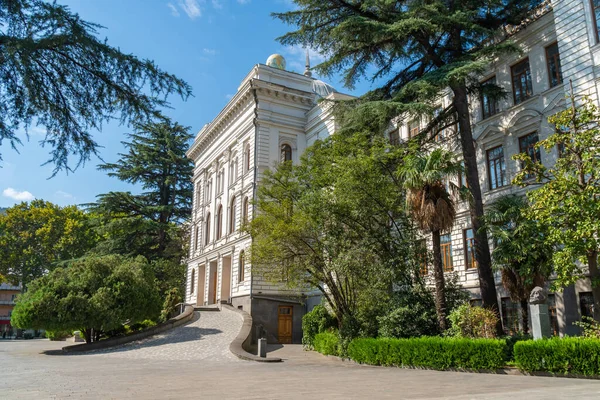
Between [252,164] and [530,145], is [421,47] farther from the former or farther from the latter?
[252,164]

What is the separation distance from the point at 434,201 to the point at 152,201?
31.7 meters

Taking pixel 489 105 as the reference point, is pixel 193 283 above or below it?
below

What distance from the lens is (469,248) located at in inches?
854

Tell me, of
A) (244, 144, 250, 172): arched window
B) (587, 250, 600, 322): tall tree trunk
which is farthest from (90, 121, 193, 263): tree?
(587, 250, 600, 322): tall tree trunk

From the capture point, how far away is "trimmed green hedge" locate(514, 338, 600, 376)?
11.5 meters

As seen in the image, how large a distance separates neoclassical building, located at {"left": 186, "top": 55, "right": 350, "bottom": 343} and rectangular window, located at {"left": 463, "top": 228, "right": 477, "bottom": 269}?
10.8 m

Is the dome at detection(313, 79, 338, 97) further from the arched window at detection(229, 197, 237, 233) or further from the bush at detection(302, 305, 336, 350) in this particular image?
the bush at detection(302, 305, 336, 350)

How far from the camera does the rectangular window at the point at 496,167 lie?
2097cm

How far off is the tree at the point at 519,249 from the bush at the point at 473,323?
61.9 inches

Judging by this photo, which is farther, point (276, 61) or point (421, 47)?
point (276, 61)

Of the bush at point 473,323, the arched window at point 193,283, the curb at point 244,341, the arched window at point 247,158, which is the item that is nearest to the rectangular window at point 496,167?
the bush at point 473,323

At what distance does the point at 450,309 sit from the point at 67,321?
17190 millimetres

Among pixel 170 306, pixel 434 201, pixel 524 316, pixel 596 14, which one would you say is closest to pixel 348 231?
pixel 434 201

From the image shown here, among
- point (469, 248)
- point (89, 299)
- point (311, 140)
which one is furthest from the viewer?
point (311, 140)
